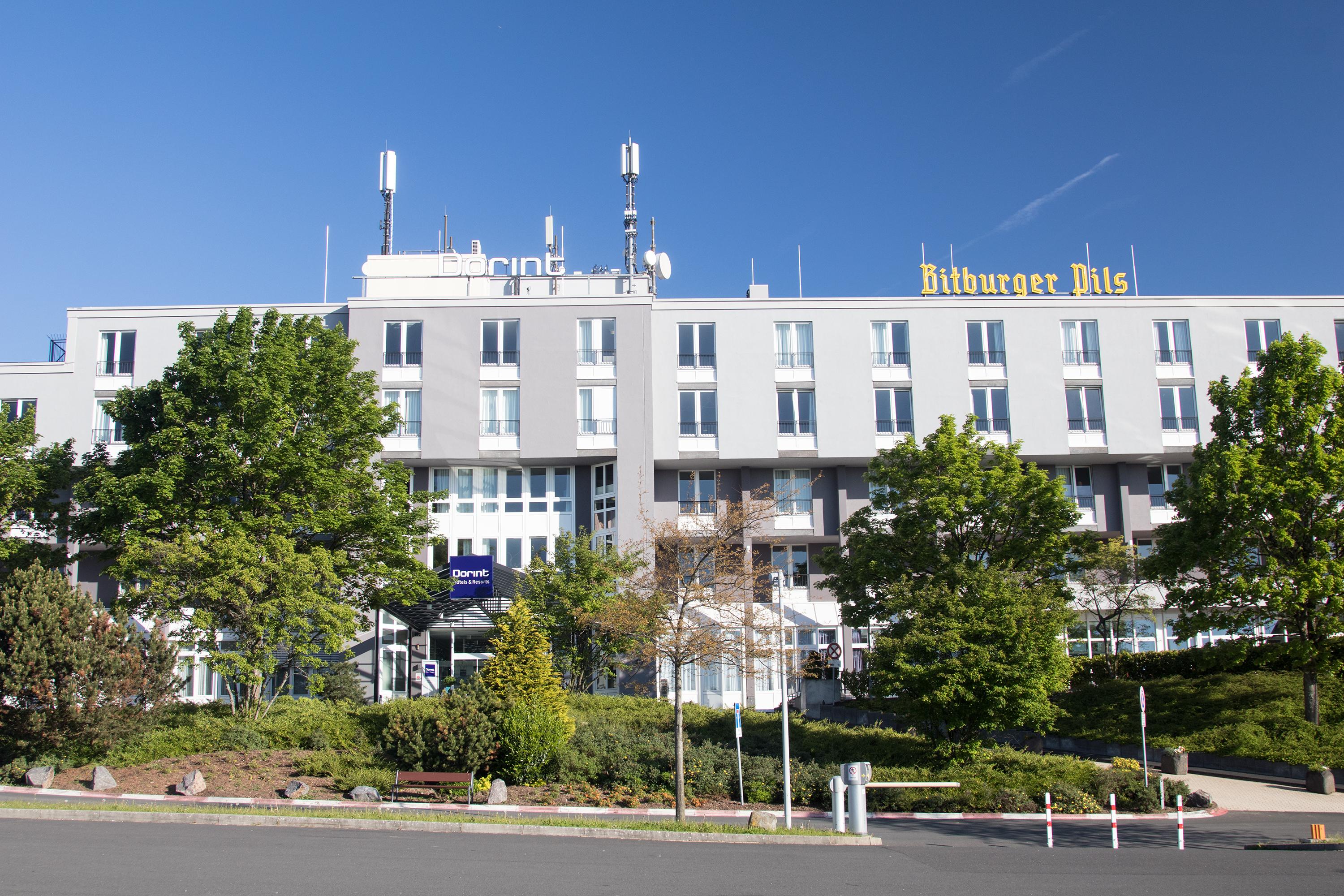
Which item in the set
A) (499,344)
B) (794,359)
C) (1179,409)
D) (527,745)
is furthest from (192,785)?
(1179,409)

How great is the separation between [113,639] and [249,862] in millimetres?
12971

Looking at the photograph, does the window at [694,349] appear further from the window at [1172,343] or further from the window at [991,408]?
the window at [1172,343]

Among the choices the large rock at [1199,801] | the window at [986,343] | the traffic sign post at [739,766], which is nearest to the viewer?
the traffic sign post at [739,766]

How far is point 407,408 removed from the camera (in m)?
42.5

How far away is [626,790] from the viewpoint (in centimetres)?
2194

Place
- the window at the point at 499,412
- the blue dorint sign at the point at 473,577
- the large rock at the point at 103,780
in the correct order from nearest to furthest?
the large rock at the point at 103,780
the blue dorint sign at the point at 473,577
the window at the point at 499,412

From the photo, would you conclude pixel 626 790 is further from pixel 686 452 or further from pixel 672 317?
pixel 672 317

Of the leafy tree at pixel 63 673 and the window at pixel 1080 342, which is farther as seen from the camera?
the window at pixel 1080 342

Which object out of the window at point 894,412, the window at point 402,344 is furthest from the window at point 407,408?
the window at point 894,412

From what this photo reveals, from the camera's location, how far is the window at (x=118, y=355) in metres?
43.3

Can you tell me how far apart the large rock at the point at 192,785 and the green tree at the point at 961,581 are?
15.3m

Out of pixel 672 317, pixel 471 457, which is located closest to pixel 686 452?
pixel 672 317

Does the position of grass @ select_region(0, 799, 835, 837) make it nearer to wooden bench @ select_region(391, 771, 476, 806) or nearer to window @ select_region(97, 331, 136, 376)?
wooden bench @ select_region(391, 771, 476, 806)

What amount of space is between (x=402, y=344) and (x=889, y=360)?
69.5 feet
